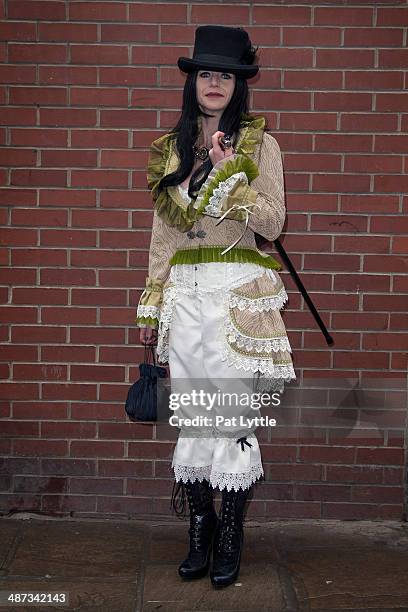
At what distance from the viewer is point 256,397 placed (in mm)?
3211

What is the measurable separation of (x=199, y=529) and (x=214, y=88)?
175 centimetres

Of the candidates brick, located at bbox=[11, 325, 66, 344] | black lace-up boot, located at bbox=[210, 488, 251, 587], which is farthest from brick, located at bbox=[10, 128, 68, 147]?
black lace-up boot, located at bbox=[210, 488, 251, 587]

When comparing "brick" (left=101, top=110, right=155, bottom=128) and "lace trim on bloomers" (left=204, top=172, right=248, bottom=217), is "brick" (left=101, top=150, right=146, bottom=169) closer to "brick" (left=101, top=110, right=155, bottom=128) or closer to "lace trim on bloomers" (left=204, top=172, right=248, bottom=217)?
"brick" (left=101, top=110, right=155, bottom=128)

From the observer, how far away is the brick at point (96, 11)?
3.64 meters

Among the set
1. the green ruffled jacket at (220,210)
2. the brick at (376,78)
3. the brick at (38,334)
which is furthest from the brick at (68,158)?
the brick at (376,78)

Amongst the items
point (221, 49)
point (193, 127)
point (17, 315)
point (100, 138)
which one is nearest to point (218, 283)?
point (193, 127)

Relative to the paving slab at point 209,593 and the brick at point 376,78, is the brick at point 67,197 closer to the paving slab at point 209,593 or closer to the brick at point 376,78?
the brick at point 376,78

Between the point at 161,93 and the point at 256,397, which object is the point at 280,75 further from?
the point at 256,397

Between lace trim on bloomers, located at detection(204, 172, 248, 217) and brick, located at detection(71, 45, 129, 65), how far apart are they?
118cm

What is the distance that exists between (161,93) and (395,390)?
1792 mm

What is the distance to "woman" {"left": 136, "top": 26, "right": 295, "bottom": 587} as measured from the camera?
9.84 ft

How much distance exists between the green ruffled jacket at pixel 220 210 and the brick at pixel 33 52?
889 millimetres

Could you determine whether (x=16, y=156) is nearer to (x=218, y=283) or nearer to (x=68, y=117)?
(x=68, y=117)

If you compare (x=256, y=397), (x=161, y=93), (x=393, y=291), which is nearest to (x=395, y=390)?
(x=393, y=291)
